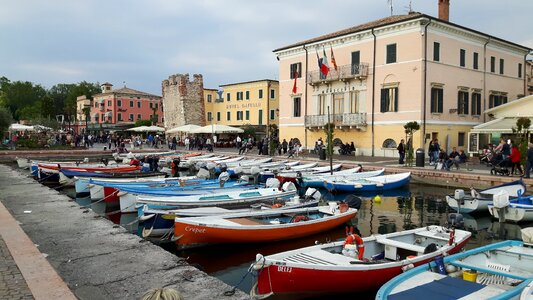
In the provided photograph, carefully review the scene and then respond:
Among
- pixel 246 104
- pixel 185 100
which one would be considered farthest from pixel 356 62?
pixel 185 100

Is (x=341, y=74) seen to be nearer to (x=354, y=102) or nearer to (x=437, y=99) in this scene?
(x=354, y=102)

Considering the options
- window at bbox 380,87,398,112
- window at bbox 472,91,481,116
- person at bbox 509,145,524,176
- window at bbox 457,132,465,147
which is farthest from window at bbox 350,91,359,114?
person at bbox 509,145,524,176

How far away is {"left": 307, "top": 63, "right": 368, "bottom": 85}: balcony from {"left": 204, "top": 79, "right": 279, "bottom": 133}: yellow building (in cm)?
1440

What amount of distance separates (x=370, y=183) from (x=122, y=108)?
6735 centimetres

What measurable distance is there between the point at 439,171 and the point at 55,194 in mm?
20025

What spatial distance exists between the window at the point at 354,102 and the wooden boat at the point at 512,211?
22.1m

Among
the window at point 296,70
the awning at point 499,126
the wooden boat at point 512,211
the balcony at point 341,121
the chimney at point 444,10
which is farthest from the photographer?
the window at point 296,70

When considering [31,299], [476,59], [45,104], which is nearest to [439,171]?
[476,59]

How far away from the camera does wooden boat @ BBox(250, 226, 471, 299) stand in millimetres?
7699

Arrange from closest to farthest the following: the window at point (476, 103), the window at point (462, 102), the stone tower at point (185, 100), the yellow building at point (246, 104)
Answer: the window at point (462, 102)
the window at point (476, 103)
the yellow building at point (246, 104)
the stone tower at point (185, 100)

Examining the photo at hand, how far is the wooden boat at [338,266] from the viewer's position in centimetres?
770

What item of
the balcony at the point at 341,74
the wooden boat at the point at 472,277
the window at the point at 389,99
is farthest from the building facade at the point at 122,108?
the wooden boat at the point at 472,277

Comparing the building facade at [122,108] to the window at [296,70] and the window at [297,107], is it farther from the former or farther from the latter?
the window at [297,107]

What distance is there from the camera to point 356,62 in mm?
37031
